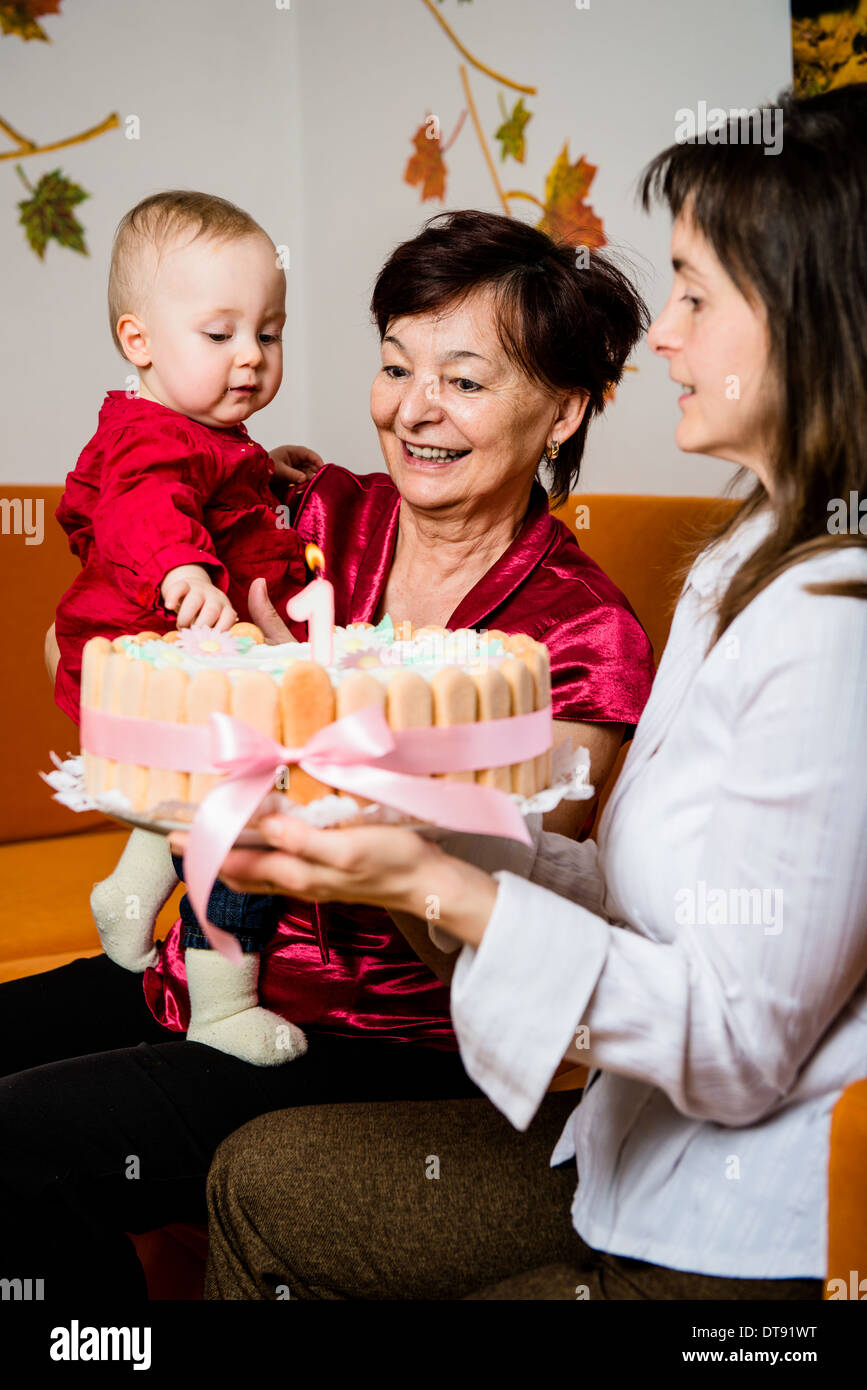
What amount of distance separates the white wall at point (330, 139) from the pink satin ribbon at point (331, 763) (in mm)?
2094

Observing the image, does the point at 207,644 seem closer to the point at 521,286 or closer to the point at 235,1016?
the point at 235,1016

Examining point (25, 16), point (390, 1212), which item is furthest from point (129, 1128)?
point (25, 16)

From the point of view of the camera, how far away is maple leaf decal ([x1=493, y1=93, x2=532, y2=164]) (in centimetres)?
304

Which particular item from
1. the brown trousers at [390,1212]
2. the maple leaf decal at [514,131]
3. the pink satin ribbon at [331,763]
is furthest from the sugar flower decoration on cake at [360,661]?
the maple leaf decal at [514,131]

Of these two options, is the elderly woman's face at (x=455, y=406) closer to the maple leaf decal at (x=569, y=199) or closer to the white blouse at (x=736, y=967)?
the white blouse at (x=736, y=967)

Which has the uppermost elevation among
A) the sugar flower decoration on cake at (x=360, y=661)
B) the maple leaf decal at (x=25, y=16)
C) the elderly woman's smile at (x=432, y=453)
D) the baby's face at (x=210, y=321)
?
the maple leaf decal at (x=25, y=16)

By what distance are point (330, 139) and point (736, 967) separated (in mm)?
3161

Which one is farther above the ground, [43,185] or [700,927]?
[43,185]

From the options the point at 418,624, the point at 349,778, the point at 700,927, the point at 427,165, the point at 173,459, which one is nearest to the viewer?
the point at 349,778

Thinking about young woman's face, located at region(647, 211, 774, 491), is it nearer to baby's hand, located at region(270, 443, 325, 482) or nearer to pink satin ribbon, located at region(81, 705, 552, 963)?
pink satin ribbon, located at region(81, 705, 552, 963)

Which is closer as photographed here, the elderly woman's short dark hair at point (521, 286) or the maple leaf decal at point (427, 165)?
the elderly woman's short dark hair at point (521, 286)

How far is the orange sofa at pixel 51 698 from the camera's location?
7.11 feet

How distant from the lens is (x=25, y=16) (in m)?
3.00
